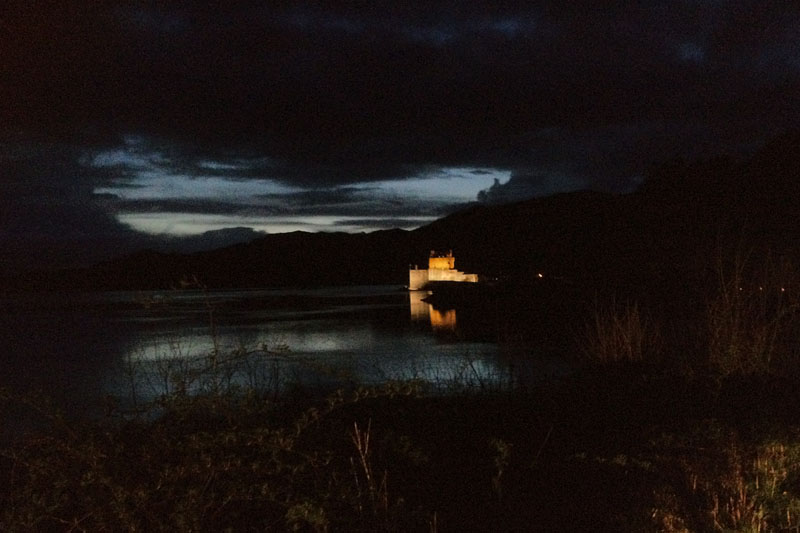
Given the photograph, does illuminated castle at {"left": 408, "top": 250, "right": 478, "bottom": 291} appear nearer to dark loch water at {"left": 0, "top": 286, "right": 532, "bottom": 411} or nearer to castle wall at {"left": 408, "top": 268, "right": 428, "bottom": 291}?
castle wall at {"left": 408, "top": 268, "right": 428, "bottom": 291}

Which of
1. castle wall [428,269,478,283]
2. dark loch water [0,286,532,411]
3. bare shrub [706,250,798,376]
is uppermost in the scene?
bare shrub [706,250,798,376]

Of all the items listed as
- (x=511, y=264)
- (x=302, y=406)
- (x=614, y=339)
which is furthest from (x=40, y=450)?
(x=511, y=264)

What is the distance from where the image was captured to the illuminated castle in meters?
99.4

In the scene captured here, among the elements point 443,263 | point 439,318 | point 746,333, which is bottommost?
point 439,318

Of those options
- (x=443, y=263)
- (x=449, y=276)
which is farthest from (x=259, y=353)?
(x=443, y=263)

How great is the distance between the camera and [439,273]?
10494 centimetres

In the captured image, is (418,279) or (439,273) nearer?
(439,273)

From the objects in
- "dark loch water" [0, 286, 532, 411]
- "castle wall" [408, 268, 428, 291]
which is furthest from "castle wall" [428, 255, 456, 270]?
"dark loch water" [0, 286, 532, 411]

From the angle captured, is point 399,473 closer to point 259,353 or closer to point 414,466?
point 414,466

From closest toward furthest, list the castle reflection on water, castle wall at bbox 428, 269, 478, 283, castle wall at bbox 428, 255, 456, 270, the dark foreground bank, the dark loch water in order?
the dark foreground bank → the dark loch water → the castle reflection on water → castle wall at bbox 428, 269, 478, 283 → castle wall at bbox 428, 255, 456, 270

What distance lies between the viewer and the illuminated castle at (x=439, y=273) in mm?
99438

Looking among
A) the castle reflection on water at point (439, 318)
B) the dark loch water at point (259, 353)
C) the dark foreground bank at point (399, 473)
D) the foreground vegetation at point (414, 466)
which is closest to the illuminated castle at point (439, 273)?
the castle reflection on water at point (439, 318)

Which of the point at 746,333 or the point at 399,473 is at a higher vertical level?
the point at 746,333

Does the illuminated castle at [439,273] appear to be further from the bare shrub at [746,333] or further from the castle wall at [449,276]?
the bare shrub at [746,333]
